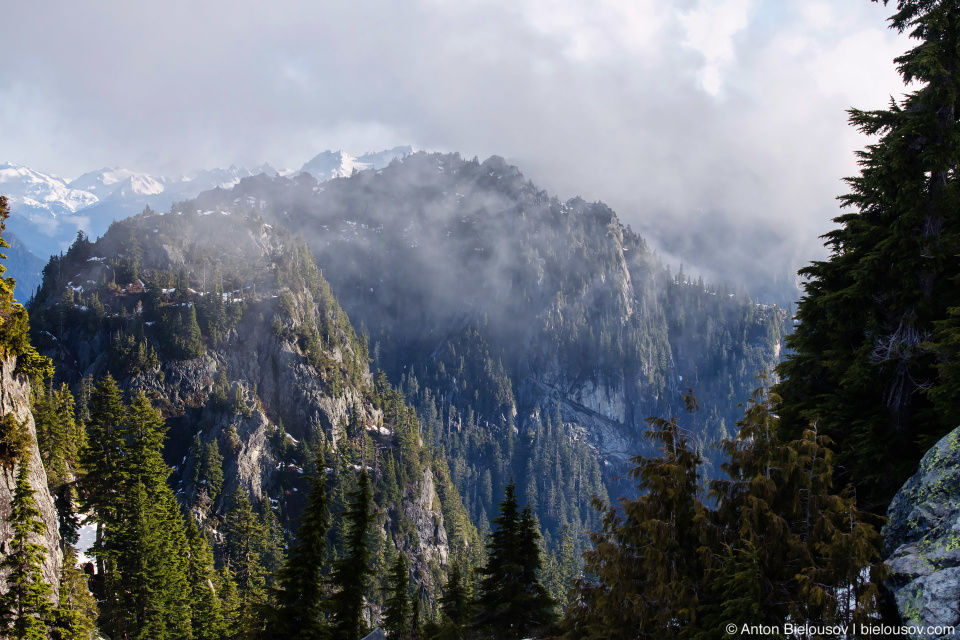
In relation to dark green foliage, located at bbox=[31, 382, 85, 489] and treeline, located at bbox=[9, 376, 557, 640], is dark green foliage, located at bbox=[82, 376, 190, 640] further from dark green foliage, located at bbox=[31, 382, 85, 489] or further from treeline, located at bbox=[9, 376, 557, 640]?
dark green foliage, located at bbox=[31, 382, 85, 489]

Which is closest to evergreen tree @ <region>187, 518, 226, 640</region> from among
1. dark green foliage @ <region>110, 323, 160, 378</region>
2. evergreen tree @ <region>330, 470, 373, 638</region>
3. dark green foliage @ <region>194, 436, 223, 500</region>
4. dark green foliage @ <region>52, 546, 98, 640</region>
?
dark green foliage @ <region>52, 546, 98, 640</region>

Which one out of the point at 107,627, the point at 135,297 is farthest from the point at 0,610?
the point at 135,297

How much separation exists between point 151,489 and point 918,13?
52714 millimetres

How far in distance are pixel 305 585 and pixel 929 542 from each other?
80.8ft

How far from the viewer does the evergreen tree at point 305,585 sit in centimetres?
2612

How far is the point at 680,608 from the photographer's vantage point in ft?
47.9

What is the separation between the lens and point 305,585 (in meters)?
26.6

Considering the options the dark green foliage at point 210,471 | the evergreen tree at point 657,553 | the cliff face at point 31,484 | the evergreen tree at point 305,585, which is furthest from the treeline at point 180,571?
the dark green foliage at point 210,471

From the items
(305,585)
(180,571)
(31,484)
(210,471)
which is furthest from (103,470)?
(210,471)

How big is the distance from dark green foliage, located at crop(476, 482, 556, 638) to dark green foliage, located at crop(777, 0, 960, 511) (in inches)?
638

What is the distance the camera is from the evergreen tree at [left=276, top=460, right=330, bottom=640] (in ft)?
85.7

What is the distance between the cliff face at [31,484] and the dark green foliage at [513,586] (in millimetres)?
21235

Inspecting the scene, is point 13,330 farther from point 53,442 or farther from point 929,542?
point 929,542

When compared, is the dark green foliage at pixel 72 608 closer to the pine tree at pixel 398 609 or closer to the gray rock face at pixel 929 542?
the pine tree at pixel 398 609
